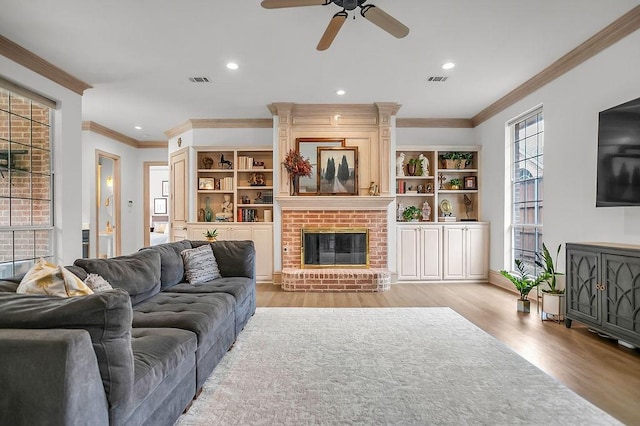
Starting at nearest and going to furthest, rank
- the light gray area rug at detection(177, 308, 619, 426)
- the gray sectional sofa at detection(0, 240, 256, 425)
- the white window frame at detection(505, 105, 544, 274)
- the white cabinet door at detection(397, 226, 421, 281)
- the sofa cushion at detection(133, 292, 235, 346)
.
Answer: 1. the gray sectional sofa at detection(0, 240, 256, 425)
2. the light gray area rug at detection(177, 308, 619, 426)
3. the sofa cushion at detection(133, 292, 235, 346)
4. the white window frame at detection(505, 105, 544, 274)
5. the white cabinet door at detection(397, 226, 421, 281)

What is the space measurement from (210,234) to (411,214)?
335cm

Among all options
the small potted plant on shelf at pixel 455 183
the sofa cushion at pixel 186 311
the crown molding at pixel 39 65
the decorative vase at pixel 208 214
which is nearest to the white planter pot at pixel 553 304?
the small potted plant on shelf at pixel 455 183

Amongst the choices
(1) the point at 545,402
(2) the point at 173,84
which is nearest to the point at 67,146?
(2) the point at 173,84

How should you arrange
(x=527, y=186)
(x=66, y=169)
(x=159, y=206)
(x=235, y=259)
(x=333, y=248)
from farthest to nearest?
1. (x=159, y=206)
2. (x=333, y=248)
3. (x=527, y=186)
4. (x=66, y=169)
5. (x=235, y=259)

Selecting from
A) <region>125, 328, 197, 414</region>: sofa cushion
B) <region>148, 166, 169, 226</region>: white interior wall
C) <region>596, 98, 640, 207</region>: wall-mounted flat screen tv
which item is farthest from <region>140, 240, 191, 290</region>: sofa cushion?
<region>148, 166, 169, 226</region>: white interior wall

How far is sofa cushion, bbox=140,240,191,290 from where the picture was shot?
10.5 ft

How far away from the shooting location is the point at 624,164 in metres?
3.10

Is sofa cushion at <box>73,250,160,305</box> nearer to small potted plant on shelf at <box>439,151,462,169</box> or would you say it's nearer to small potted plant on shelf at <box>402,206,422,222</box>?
small potted plant on shelf at <box>402,206,422,222</box>

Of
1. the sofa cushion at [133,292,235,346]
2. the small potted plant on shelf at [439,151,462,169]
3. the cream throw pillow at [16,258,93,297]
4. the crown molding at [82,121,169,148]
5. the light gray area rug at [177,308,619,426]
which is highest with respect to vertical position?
the crown molding at [82,121,169,148]

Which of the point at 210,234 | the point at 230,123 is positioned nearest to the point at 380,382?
the point at 210,234

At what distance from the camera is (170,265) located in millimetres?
3287

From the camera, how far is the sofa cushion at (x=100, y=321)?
1.24 m

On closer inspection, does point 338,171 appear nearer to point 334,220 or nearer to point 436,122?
point 334,220

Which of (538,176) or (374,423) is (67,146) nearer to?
(374,423)
